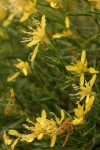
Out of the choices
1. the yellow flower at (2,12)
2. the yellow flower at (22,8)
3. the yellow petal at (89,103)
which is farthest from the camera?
the yellow flower at (2,12)

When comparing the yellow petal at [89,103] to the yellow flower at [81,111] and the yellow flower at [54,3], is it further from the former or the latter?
the yellow flower at [54,3]

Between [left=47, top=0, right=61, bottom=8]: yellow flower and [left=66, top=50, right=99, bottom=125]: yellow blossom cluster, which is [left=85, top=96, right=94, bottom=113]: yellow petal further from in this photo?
[left=47, top=0, right=61, bottom=8]: yellow flower

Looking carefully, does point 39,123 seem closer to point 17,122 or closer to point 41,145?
point 41,145

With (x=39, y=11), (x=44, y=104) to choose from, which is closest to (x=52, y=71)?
(x=44, y=104)

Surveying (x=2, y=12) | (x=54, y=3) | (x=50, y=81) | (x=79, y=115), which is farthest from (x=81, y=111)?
(x=2, y=12)

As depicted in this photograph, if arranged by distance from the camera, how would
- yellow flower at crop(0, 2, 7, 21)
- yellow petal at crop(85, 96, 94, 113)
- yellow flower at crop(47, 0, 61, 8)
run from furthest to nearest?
1. yellow flower at crop(0, 2, 7, 21)
2. yellow flower at crop(47, 0, 61, 8)
3. yellow petal at crop(85, 96, 94, 113)

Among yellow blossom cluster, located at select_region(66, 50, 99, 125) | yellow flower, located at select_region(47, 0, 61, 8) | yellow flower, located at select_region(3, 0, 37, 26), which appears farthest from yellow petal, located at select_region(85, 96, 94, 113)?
yellow flower, located at select_region(3, 0, 37, 26)

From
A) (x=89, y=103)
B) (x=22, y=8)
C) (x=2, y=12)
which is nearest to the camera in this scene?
(x=89, y=103)

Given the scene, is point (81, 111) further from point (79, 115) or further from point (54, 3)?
point (54, 3)

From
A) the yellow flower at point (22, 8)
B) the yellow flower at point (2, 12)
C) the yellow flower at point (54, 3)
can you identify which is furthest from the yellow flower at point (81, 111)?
the yellow flower at point (2, 12)
